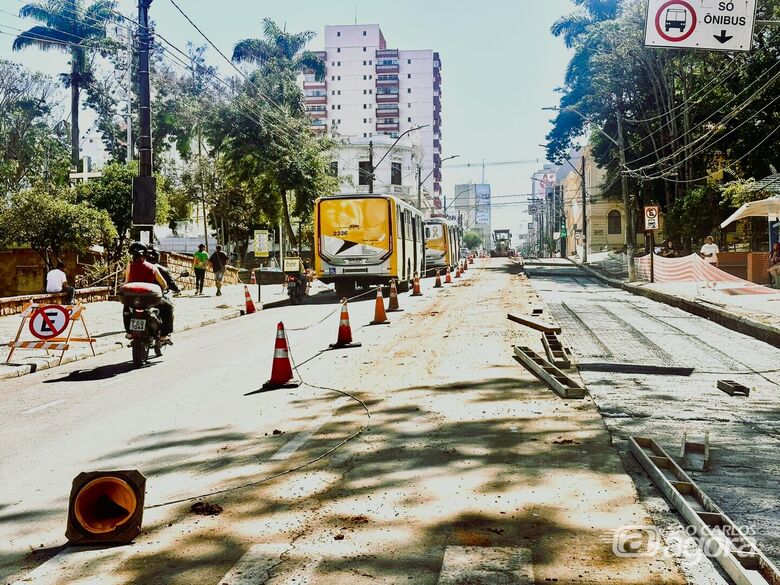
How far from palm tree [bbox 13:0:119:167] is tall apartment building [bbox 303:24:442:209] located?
259 ft

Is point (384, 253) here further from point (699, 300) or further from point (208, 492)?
point (208, 492)

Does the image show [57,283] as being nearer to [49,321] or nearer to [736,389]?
[49,321]

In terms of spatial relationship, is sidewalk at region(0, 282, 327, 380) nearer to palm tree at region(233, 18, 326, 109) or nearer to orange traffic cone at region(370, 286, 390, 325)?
orange traffic cone at region(370, 286, 390, 325)

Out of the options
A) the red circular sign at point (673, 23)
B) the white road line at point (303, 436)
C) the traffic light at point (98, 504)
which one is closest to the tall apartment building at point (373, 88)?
the red circular sign at point (673, 23)

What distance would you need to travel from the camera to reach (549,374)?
9.92 meters

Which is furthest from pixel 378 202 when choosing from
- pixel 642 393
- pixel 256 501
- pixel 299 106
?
pixel 299 106

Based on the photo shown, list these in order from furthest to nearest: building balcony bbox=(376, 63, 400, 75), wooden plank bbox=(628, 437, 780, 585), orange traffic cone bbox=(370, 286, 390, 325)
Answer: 1. building balcony bbox=(376, 63, 400, 75)
2. orange traffic cone bbox=(370, 286, 390, 325)
3. wooden plank bbox=(628, 437, 780, 585)

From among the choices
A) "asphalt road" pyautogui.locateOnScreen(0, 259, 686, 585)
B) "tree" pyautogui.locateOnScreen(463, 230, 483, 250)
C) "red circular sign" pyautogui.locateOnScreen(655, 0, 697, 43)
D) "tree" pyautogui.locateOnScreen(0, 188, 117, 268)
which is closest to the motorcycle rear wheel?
"asphalt road" pyautogui.locateOnScreen(0, 259, 686, 585)

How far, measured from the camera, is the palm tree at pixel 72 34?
51.2 meters

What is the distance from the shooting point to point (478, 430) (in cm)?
747

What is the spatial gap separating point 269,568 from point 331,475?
1782mm

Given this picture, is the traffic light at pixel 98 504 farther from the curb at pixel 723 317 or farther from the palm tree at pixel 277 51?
the palm tree at pixel 277 51

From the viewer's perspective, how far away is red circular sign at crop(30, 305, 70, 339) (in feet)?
44.6

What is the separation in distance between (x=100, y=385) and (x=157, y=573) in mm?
7344
